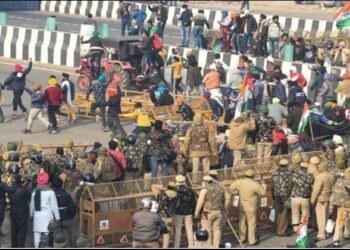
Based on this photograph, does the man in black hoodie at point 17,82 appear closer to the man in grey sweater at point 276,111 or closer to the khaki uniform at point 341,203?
the man in grey sweater at point 276,111

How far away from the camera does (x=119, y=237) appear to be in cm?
1911

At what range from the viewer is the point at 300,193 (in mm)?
19906

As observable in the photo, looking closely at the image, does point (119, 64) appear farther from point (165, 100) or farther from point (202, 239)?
point (202, 239)

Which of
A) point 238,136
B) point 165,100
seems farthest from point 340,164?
point 165,100

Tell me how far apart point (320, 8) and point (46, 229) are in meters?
38.0

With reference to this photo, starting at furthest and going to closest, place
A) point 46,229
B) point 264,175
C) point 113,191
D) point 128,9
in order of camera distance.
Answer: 1. point 128,9
2. point 264,175
3. point 113,191
4. point 46,229

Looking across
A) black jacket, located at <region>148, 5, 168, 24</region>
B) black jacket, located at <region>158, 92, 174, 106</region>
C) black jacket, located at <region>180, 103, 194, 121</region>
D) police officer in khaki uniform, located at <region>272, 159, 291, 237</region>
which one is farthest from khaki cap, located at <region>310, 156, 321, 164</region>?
black jacket, located at <region>148, 5, 168, 24</region>

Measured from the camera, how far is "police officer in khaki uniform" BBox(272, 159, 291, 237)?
789 inches

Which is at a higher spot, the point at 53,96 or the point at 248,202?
the point at 53,96

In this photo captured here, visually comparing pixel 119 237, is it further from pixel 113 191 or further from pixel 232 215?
pixel 232 215

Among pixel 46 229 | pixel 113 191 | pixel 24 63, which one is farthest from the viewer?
pixel 24 63

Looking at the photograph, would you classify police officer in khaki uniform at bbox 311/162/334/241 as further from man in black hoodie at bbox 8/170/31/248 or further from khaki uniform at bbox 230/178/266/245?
man in black hoodie at bbox 8/170/31/248

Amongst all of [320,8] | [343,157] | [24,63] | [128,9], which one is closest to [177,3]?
[320,8]

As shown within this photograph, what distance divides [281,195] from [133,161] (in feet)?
9.73
